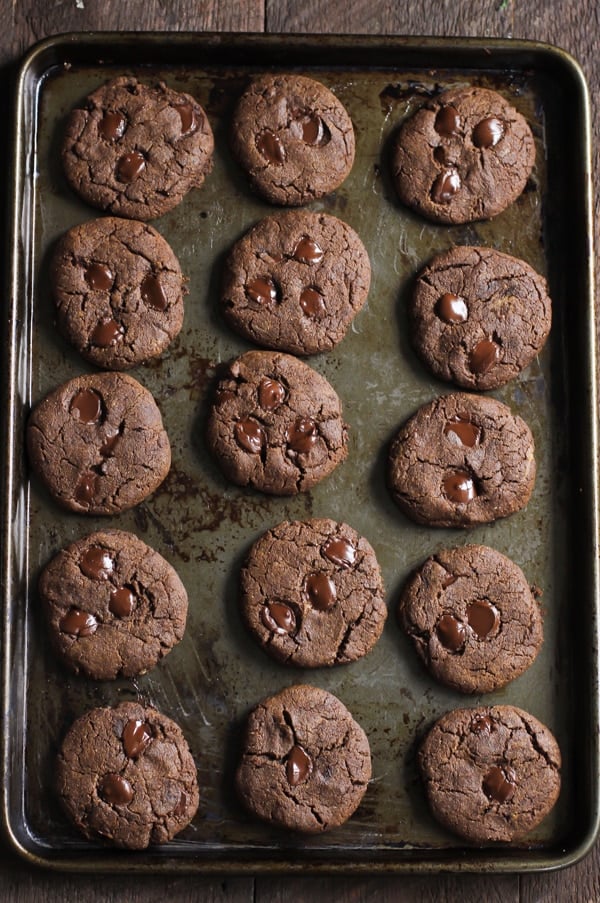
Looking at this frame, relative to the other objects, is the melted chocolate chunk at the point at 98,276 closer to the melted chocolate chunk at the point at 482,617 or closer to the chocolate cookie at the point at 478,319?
the chocolate cookie at the point at 478,319

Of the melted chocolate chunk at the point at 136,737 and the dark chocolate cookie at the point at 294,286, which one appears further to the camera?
the dark chocolate cookie at the point at 294,286

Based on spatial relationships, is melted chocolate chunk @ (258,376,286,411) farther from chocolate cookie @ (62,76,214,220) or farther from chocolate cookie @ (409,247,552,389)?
chocolate cookie @ (62,76,214,220)

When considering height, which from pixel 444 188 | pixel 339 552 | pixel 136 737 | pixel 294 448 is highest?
pixel 444 188

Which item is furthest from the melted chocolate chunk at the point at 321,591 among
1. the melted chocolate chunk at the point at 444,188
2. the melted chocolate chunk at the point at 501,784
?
the melted chocolate chunk at the point at 444,188

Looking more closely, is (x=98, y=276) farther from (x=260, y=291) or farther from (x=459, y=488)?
(x=459, y=488)

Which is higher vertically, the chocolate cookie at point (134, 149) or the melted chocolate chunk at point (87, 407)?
the chocolate cookie at point (134, 149)

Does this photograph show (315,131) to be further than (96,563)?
Yes

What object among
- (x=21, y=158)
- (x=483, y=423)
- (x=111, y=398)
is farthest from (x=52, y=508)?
(x=483, y=423)

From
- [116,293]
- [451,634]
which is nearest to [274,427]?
[116,293]
